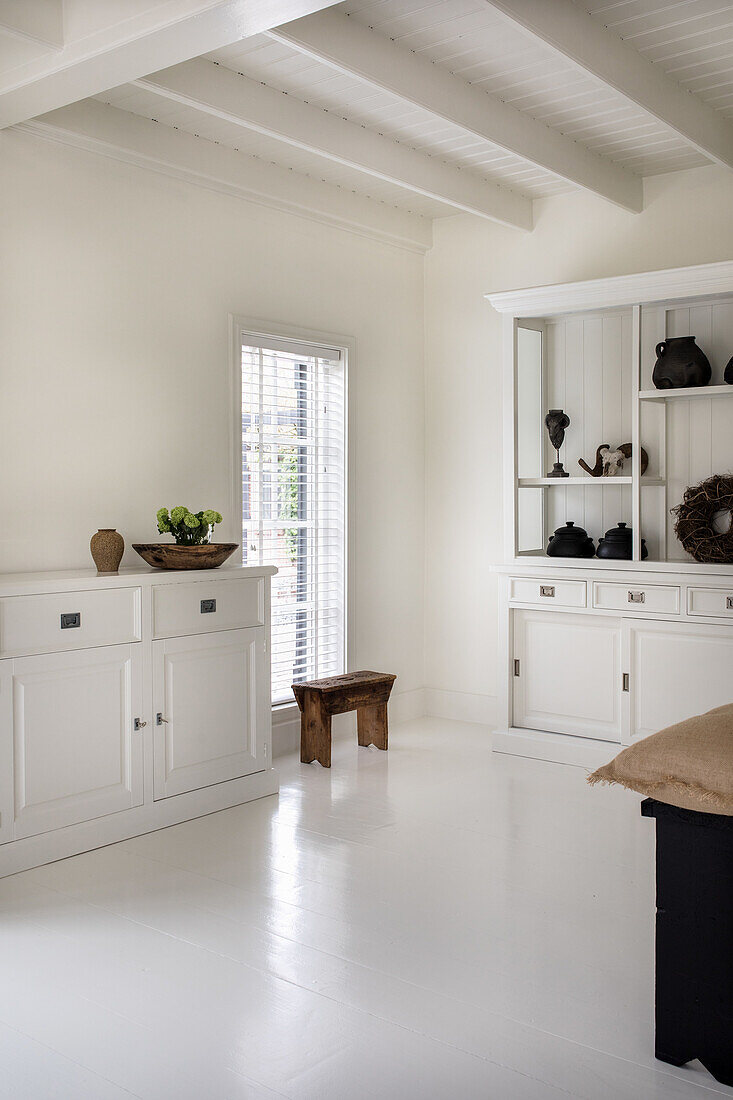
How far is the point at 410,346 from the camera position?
5.79 meters

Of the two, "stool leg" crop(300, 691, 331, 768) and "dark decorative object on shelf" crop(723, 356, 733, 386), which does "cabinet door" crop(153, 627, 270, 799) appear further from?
"dark decorative object on shelf" crop(723, 356, 733, 386)

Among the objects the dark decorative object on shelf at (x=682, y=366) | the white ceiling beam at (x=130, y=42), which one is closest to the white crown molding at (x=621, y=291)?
the dark decorative object on shelf at (x=682, y=366)

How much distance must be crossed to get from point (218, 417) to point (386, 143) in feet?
4.89

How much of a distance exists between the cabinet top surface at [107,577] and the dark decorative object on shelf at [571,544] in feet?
5.06

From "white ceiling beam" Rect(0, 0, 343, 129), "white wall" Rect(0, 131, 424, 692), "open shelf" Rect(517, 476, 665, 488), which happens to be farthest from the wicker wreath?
"white ceiling beam" Rect(0, 0, 343, 129)

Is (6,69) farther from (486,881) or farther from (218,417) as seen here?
(486,881)

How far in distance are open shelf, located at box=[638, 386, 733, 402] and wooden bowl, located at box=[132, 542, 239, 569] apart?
219 cm

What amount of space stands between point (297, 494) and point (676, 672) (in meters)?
2.06

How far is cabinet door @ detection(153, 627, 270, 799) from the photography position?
3.89 m

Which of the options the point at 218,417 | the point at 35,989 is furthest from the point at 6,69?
the point at 35,989

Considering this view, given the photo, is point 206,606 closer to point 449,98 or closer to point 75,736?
point 75,736

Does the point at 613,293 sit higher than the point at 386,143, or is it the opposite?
the point at 386,143

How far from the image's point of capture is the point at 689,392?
4594 millimetres

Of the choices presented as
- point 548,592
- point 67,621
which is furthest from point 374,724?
point 67,621
